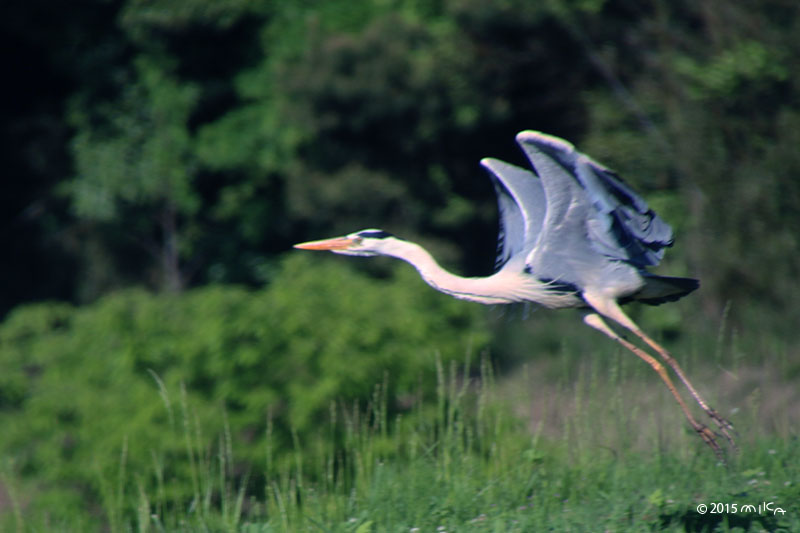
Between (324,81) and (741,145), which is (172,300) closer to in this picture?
(324,81)

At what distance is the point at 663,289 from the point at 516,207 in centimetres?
95

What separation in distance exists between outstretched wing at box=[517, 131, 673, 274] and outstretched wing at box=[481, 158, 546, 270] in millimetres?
318

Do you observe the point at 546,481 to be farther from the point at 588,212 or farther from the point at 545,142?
the point at 545,142

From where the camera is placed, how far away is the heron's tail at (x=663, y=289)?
14.0 ft

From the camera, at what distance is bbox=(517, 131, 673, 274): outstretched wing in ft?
13.3

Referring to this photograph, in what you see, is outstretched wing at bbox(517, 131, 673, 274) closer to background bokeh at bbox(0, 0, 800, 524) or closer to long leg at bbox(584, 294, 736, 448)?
long leg at bbox(584, 294, 736, 448)

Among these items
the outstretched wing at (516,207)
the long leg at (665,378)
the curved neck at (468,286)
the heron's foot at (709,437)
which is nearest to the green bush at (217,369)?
the outstretched wing at (516,207)

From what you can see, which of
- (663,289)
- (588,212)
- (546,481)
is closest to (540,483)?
(546,481)

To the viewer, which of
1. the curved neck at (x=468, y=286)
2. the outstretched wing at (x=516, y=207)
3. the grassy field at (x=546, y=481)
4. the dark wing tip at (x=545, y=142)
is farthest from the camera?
the outstretched wing at (x=516, y=207)

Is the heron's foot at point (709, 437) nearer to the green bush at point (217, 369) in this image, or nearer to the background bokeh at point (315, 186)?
the background bokeh at point (315, 186)

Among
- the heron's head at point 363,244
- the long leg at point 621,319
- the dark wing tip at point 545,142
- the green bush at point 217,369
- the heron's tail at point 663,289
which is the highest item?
the dark wing tip at point 545,142

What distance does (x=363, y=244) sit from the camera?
483cm

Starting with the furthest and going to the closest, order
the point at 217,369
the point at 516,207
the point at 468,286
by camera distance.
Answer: the point at 217,369 → the point at 516,207 → the point at 468,286

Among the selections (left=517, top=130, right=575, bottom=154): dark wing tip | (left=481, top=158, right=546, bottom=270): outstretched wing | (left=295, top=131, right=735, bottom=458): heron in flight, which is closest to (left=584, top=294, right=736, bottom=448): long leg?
(left=295, top=131, right=735, bottom=458): heron in flight
